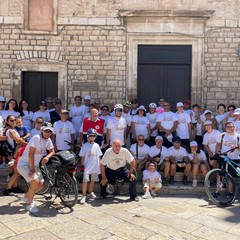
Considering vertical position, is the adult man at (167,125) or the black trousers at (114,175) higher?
the adult man at (167,125)

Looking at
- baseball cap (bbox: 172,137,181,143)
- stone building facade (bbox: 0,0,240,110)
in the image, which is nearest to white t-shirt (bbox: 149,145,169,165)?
baseball cap (bbox: 172,137,181,143)

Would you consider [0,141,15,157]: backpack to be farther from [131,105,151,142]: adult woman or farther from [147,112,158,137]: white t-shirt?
[147,112,158,137]: white t-shirt

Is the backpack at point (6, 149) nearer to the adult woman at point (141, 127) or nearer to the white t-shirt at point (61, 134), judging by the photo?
the white t-shirt at point (61, 134)

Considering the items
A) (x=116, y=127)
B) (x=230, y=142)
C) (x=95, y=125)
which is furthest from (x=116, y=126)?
(x=230, y=142)

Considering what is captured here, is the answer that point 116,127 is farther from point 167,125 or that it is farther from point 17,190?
point 17,190

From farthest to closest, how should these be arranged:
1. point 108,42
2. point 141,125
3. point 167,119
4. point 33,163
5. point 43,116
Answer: point 108,42
point 43,116
point 167,119
point 141,125
point 33,163

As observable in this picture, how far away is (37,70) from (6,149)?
4546 mm

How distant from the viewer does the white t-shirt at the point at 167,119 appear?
730 centimetres

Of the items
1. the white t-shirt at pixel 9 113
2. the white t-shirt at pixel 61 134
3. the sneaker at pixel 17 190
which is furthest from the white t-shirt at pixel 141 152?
the white t-shirt at pixel 9 113

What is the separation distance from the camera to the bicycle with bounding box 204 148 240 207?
5754mm

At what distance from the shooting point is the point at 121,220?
4.75 m

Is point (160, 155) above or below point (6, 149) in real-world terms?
below

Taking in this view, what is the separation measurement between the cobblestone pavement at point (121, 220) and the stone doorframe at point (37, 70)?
16.5 feet

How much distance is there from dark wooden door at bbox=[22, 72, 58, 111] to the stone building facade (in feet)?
0.94
